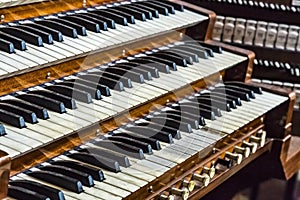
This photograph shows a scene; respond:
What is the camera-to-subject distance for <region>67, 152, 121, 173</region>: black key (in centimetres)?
239

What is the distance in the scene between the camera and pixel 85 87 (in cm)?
263

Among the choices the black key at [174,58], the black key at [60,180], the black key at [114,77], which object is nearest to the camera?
the black key at [60,180]

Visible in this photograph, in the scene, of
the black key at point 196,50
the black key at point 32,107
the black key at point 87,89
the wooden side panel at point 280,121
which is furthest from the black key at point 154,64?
the black key at point 32,107

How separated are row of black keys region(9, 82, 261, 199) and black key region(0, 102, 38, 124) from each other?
6.7 inches

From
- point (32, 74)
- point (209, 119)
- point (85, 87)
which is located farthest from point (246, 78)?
point (32, 74)

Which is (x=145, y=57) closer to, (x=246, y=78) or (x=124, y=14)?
(x=124, y=14)

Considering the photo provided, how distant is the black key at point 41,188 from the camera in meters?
2.10

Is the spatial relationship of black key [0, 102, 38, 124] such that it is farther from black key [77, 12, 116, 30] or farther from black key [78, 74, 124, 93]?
black key [77, 12, 116, 30]

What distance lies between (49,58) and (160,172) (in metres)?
0.60

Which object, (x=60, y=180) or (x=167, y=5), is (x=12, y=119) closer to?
(x=60, y=180)

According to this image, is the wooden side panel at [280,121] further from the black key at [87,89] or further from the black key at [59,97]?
Answer: the black key at [59,97]

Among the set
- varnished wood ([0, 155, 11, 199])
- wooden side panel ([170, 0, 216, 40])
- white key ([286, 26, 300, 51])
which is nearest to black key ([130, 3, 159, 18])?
wooden side panel ([170, 0, 216, 40])

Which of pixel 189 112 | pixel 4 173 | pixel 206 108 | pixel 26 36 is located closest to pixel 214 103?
pixel 206 108

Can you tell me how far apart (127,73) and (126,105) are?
27 centimetres
